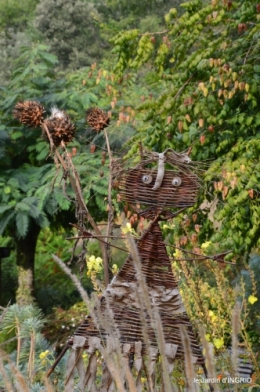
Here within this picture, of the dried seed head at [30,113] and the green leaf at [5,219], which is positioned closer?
the dried seed head at [30,113]

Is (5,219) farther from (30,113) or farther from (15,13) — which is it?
(15,13)

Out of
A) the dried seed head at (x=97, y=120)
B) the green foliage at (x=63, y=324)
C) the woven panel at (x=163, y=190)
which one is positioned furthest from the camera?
the green foliage at (x=63, y=324)

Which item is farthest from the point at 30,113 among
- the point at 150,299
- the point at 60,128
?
the point at 150,299

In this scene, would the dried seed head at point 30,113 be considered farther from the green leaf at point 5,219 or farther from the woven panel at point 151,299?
the green leaf at point 5,219

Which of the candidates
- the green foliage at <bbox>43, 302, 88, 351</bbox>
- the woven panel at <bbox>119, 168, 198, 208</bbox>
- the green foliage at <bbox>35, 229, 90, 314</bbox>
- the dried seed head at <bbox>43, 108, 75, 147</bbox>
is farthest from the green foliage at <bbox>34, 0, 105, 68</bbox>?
the woven panel at <bbox>119, 168, 198, 208</bbox>

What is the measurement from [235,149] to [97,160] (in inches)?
129

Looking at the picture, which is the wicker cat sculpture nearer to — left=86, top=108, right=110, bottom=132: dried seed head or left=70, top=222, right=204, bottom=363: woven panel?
left=70, top=222, right=204, bottom=363: woven panel

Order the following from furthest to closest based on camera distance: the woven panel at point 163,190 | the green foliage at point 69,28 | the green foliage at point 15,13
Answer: the green foliage at point 15,13, the green foliage at point 69,28, the woven panel at point 163,190

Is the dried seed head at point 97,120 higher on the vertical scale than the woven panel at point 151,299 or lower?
higher

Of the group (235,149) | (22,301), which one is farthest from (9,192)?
(235,149)

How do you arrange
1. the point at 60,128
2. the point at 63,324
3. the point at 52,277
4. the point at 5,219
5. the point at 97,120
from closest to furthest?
1. the point at 60,128
2. the point at 97,120
3. the point at 5,219
4. the point at 63,324
5. the point at 52,277

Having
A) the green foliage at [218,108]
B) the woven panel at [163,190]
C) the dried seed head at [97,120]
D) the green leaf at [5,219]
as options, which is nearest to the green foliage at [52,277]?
the green leaf at [5,219]

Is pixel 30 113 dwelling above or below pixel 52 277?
below

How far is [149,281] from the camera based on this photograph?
6.40 ft
